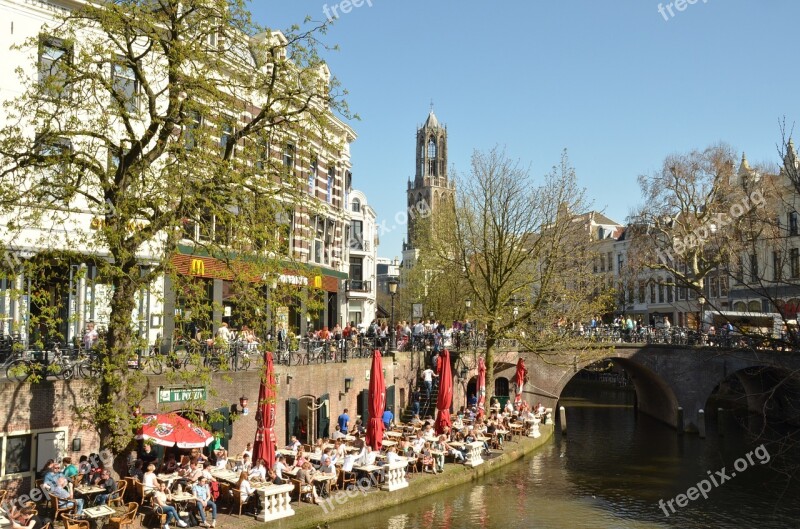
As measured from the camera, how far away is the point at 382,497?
19.8 metres

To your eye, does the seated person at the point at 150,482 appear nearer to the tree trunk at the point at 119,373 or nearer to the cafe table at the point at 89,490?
the cafe table at the point at 89,490

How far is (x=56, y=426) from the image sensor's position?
54.8 feet

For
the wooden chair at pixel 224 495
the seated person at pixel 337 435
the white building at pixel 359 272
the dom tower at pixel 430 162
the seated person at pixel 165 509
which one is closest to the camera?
the seated person at pixel 165 509

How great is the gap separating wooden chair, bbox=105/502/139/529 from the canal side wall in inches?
88.9

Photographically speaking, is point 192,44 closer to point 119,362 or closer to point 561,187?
point 119,362

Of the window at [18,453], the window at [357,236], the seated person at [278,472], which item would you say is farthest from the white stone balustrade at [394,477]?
the window at [357,236]

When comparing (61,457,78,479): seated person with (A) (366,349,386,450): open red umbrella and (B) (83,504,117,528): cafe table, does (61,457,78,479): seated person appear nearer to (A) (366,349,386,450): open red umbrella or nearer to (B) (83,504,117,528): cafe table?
(B) (83,504,117,528): cafe table

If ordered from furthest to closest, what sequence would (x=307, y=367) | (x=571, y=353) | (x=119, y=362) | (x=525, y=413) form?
(x=571, y=353), (x=525, y=413), (x=307, y=367), (x=119, y=362)

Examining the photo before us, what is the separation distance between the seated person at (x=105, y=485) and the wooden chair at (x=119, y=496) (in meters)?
0.09

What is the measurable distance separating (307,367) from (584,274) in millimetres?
14238

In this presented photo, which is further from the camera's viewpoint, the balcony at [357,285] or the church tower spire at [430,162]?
the church tower spire at [430,162]

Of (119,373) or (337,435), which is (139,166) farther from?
(337,435)

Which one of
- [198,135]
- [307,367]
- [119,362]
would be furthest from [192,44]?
[307,367]

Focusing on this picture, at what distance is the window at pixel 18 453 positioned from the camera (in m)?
16.0
